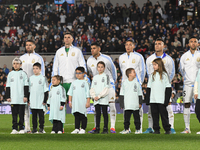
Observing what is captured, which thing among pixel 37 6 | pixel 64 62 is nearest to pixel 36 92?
pixel 64 62

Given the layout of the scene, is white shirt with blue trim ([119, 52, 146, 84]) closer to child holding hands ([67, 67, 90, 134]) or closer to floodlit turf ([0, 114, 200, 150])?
child holding hands ([67, 67, 90, 134])

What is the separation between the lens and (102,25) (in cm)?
2688

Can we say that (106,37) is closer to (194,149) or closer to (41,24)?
(41,24)

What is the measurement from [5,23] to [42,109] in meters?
21.3

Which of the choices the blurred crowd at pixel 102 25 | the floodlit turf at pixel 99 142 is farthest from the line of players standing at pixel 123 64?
the blurred crowd at pixel 102 25

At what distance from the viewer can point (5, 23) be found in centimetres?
2948

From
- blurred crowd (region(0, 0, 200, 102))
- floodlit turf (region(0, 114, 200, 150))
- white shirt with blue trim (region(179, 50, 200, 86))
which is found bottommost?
floodlit turf (region(0, 114, 200, 150))

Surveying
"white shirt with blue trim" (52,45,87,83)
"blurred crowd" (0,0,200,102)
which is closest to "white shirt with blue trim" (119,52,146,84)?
"white shirt with blue trim" (52,45,87,83)

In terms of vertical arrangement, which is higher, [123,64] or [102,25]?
[102,25]

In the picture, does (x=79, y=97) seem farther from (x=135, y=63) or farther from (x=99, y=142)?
(x=99, y=142)

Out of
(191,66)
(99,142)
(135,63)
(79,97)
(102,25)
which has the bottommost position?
(99,142)

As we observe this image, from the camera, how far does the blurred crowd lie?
80.8 feet

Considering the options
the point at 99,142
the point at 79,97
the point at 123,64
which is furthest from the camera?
the point at 123,64

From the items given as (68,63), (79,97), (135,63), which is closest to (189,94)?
(135,63)
